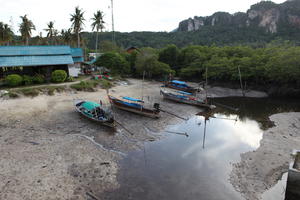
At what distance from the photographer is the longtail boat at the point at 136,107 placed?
23.3m

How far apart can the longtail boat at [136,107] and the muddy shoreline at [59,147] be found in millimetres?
829

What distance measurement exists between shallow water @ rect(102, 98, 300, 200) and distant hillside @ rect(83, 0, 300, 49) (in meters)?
80.6

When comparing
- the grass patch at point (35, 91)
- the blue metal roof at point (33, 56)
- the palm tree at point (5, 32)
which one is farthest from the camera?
the palm tree at point (5, 32)

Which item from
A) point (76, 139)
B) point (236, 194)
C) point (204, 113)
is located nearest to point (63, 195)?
point (76, 139)

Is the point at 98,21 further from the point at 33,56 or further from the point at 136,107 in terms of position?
the point at 136,107

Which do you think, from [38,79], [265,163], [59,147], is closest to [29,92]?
[38,79]

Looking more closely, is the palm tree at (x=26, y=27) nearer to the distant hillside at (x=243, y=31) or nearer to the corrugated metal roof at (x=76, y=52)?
the corrugated metal roof at (x=76, y=52)

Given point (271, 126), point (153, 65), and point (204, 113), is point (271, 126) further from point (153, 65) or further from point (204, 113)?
point (153, 65)

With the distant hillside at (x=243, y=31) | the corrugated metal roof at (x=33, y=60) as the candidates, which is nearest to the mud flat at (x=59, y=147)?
the corrugated metal roof at (x=33, y=60)

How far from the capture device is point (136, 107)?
2411cm

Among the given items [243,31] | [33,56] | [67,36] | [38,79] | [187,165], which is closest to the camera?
[187,165]

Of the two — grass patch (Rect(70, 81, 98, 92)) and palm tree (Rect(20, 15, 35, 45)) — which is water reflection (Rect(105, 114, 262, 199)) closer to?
grass patch (Rect(70, 81, 98, 92))

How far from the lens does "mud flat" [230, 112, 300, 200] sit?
11852mm

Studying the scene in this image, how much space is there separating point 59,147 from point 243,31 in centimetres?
12017
